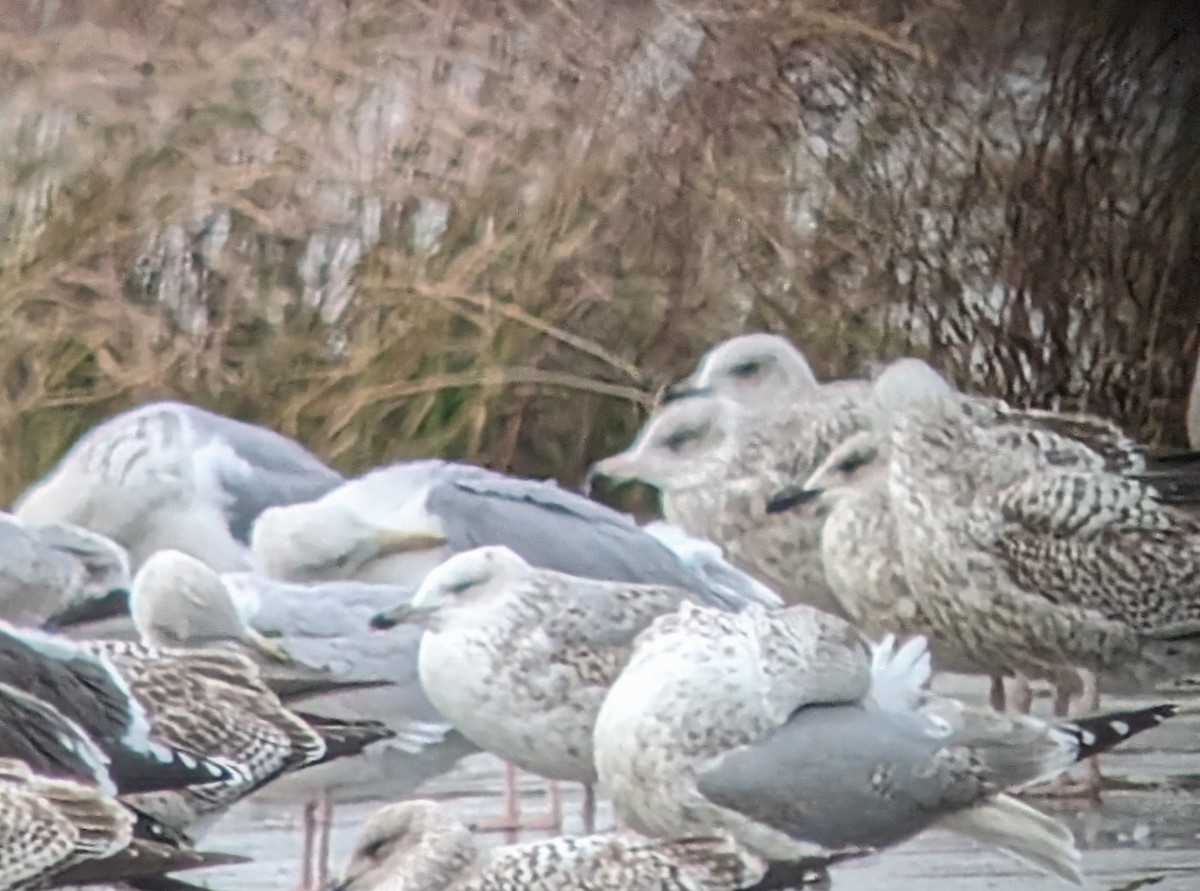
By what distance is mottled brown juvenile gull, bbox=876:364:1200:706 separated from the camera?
1793 millimetres

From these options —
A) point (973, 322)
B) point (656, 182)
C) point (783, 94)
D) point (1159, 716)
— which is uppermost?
point (783, 94)

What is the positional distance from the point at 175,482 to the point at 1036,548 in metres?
0.93

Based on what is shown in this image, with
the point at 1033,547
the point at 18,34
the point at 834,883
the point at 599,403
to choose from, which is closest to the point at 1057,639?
the point at 1033,547

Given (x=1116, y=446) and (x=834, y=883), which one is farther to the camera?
(x=1116, y=446)

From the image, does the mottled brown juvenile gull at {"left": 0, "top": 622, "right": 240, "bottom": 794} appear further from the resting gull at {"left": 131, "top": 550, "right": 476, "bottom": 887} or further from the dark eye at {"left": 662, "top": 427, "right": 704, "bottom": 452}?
the dark eye at {"left": 662, "top": 427, "right": 704, "bottom": 452}

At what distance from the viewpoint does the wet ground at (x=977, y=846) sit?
1688 millimetres

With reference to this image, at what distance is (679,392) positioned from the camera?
1803 mm

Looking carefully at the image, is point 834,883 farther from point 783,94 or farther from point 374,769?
point 783,94

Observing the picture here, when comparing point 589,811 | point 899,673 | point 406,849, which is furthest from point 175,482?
point 899,673

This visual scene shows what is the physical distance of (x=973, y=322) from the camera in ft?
6.07

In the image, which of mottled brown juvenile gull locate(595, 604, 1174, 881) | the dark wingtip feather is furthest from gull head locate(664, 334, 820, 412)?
the dark wingtip feather

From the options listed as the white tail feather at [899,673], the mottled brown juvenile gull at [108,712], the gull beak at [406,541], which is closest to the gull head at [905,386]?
the white tail feather at [899,673]

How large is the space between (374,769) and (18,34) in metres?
0.87

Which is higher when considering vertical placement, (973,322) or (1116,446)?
(973,322)
